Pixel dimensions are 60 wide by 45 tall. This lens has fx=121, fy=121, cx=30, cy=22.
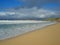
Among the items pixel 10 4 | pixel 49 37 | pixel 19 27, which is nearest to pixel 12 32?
pixel 19 27

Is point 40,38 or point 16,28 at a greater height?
point 16,28

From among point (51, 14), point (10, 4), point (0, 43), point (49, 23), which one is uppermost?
point (10, 4)

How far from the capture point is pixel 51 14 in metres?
1.42

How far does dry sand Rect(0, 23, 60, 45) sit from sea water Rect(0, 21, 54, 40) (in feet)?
0.16

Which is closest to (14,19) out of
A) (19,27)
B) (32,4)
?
(19,27)

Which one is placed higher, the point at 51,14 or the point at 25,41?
the point at 51,14

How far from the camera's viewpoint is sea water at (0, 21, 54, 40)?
140cm

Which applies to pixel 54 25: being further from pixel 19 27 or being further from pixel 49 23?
pixel 19 27

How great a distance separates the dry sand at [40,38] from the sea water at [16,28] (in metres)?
0.05

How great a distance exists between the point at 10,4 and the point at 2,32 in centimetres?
34

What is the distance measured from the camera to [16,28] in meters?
1.41

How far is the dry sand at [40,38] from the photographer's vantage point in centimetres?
143

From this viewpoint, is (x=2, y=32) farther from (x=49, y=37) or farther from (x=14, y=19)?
(x=49, y=37)

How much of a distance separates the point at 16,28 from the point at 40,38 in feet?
1.02
